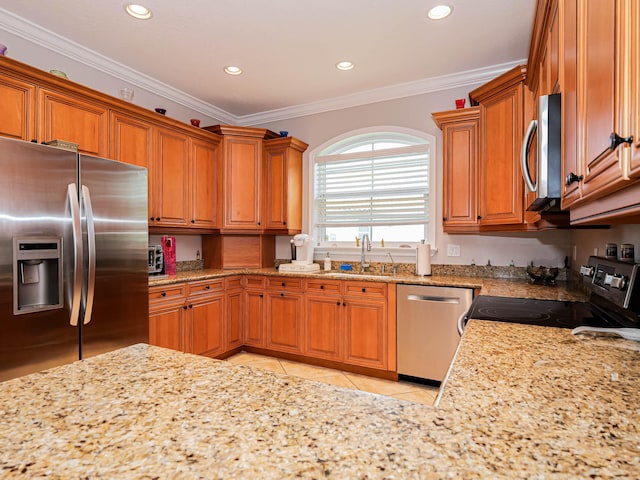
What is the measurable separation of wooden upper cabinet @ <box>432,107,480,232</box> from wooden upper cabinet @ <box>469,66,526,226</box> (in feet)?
0.39

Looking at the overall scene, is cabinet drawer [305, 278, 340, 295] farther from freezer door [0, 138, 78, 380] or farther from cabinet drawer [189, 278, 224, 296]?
freezer door [0, 138, 78, 380]

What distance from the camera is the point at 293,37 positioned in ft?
9.32

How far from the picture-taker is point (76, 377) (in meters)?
0.82

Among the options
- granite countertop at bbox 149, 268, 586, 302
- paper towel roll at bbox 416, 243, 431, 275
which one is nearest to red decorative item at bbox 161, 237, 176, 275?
granite countertop at bbox 149, 268, 586, 302

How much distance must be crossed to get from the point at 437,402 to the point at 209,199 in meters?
A: 3.57

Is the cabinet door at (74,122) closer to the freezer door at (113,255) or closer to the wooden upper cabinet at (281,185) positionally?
the freezer door at (113,255)

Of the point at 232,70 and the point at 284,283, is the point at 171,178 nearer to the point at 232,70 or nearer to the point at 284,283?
the point at 232,70

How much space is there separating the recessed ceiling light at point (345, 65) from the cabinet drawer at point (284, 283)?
2009mm

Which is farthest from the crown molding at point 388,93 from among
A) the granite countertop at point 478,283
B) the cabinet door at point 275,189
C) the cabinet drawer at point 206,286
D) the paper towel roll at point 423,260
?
the cabinet drawer at point 206,286

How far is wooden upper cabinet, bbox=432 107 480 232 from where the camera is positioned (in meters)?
3.17

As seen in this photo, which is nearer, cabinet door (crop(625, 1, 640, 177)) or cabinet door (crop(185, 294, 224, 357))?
cabinet door (crop(625, 1, 640, 177))

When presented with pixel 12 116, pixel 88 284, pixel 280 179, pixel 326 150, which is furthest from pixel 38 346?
pixel 326 150

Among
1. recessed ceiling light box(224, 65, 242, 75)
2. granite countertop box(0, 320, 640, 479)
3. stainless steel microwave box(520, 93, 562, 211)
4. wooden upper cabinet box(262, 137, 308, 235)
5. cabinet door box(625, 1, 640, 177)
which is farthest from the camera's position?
wooden upper cabinet box(262, 137, 308, 235)

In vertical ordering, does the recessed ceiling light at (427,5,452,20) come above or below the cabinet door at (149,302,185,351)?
above
